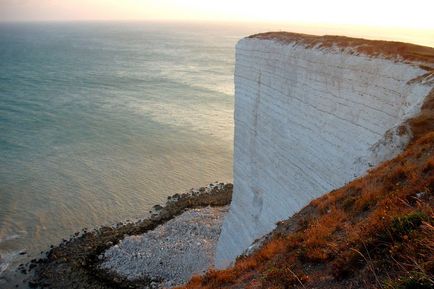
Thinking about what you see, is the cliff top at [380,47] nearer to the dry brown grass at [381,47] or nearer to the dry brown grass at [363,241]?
the dry brown grass at [381,47]

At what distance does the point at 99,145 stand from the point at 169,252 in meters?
25.7

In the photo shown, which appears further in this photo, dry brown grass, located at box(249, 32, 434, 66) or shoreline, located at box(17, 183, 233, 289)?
shoreline, located at box(17, 183, 233, 289)

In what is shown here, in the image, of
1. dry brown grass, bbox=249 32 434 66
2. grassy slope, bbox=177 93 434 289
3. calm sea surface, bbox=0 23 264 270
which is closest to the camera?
grassy slope, bbox=177 93 434 289

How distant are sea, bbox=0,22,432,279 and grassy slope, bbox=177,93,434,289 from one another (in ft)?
95.3

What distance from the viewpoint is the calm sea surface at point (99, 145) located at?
40.2 metres

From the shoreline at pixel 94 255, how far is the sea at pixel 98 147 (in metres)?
1.43

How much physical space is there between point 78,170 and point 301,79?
3606cm

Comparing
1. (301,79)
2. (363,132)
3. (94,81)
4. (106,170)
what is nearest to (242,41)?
(301,79)

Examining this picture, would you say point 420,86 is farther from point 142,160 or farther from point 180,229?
point 142,160

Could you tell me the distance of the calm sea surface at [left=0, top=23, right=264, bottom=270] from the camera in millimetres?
40250

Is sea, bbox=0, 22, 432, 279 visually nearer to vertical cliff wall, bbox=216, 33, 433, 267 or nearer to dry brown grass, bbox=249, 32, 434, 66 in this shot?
vertical cliff wall, bbox=216, 33, 433, 267

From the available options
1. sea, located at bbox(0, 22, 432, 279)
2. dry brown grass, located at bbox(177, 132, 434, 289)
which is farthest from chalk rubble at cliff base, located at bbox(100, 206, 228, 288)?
dry brown grass, located at bbox(177, 132, 434, 289)

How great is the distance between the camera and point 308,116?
17.2m

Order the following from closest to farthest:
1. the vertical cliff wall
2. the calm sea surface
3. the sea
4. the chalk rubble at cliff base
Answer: the vertical cliff wall
the chalk rubble at cliff base
the sea
the calm sea surface
